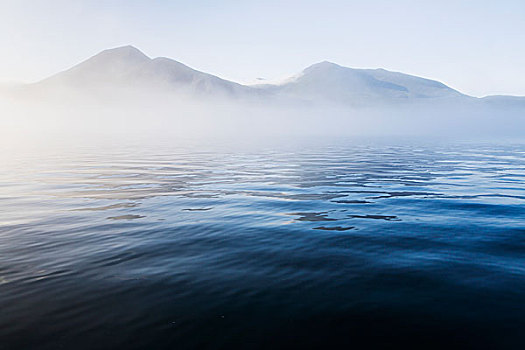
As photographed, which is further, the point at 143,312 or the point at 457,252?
the point at 457,252

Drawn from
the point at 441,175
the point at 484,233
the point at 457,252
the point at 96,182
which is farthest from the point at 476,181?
the point at 96,182

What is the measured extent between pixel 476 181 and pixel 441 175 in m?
3.03

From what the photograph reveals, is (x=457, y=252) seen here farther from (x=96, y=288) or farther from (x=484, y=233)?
(x=96, y=288)

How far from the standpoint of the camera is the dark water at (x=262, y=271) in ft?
18.4

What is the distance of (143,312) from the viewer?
6.20 metres

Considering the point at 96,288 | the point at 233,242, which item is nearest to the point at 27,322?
the point at 96,288

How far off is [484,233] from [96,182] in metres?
21.3

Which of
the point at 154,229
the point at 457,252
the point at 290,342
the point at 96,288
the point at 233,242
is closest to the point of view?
the point at 290,342

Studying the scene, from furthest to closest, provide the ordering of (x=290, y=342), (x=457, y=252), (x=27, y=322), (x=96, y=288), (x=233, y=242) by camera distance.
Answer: (x=233, y=242), (x=457, y=252), (x=96, y=288), (x=27, y=322), (x=290, y=342)

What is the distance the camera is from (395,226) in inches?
479

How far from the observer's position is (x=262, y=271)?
26.7 ft

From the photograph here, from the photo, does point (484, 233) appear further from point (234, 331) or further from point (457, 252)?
point (234, 331)

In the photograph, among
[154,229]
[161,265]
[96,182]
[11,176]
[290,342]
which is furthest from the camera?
[11,176]

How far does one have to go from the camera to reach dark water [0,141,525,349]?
18.4 feet
